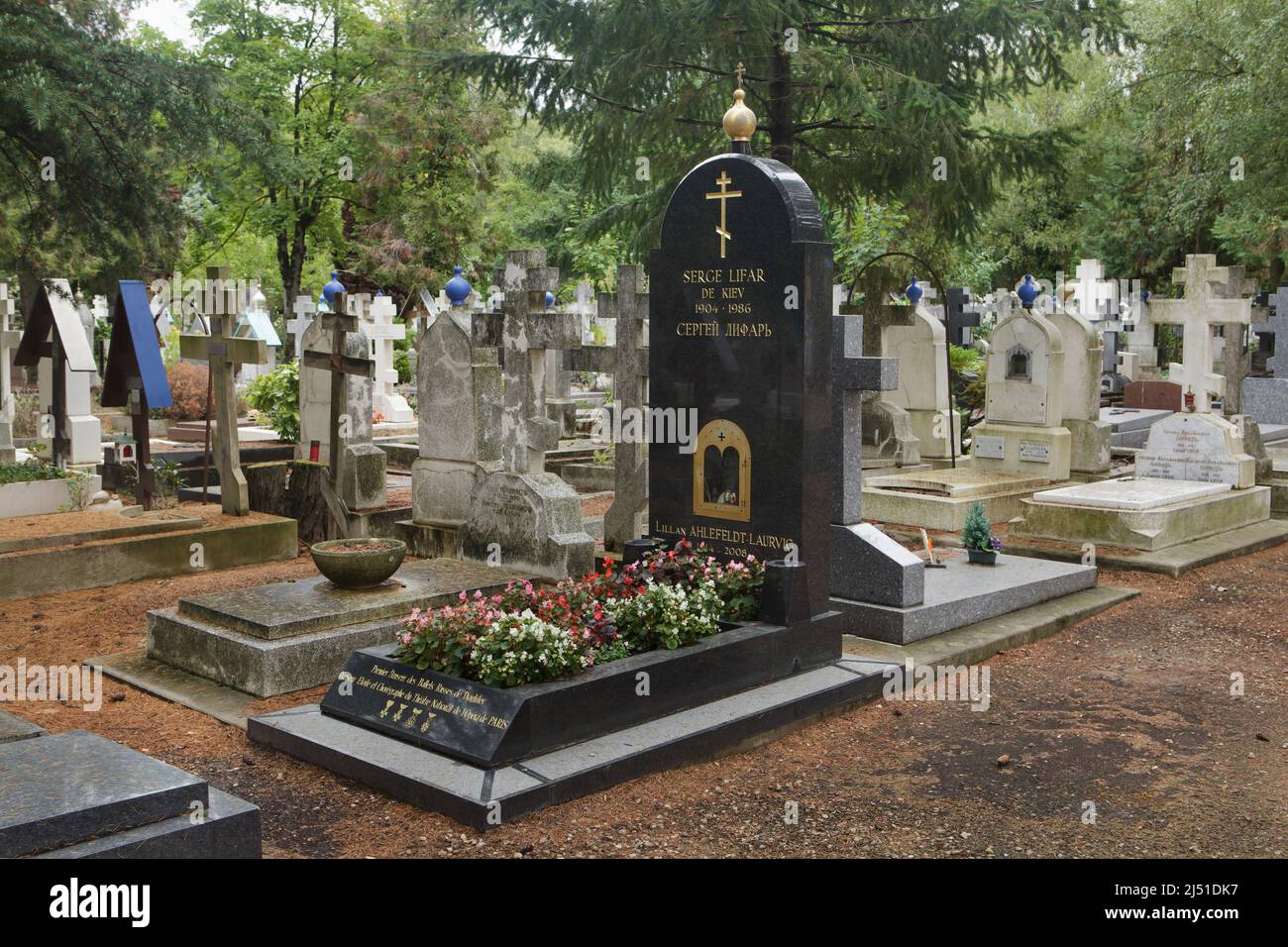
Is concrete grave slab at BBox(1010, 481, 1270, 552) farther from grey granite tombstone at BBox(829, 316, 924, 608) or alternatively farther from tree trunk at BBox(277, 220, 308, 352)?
tree trunk at BBox(277, 220, 308, 352)

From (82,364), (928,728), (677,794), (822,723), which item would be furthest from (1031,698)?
(82,364)

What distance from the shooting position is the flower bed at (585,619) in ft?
18.7

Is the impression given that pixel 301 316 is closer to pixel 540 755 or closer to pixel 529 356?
pixel 529 356

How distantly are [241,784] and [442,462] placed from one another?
17.8 ft

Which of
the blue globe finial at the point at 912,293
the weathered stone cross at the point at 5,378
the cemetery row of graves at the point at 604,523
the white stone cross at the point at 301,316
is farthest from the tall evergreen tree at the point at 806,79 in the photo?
the white stone cross at the point at 301,316

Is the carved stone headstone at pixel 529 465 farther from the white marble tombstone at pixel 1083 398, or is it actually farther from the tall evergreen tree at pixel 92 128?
the white marble tombstone at pixel 1083 398

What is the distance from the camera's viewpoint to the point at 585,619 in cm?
631

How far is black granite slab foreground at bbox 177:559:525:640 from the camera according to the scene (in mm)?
7102

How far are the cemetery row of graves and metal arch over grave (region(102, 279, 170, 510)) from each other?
28mm

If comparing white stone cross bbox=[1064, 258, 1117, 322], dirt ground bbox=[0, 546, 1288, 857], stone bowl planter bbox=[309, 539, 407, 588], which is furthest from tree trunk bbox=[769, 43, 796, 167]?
white stone cross bbox=[1064, 258, 1117, 322]

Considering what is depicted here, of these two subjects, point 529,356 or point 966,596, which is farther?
point 529,356

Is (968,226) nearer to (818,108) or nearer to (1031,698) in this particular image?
(818,108)

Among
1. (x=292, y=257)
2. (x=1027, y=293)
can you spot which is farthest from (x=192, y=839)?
(x=292, y=257)

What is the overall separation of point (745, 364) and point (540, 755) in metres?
2.75
